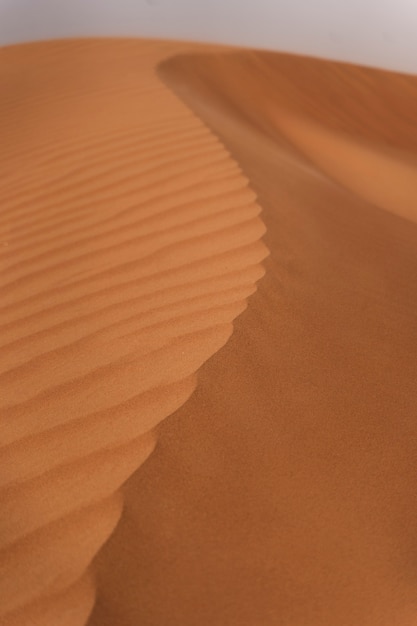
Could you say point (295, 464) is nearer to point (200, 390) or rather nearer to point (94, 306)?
point (200, 390)

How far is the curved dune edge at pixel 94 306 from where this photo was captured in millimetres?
1602

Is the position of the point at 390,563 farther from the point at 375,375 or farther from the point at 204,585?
the point at 375,375

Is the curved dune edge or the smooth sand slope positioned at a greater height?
the curved dune edge

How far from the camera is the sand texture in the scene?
4.99 ft

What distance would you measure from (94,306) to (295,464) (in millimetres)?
923

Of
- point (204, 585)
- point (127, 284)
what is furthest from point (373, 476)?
point (127, 284)

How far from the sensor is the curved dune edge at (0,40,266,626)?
1602 millimetres

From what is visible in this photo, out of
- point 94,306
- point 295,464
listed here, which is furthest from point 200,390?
point 94,306

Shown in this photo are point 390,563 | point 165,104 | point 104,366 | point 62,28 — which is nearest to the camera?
point 390,563

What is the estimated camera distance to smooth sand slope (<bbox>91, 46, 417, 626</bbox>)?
1.50m

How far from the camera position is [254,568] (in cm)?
155

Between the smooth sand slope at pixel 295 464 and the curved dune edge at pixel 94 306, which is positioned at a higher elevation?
the curved dune edge at pixel 94 306

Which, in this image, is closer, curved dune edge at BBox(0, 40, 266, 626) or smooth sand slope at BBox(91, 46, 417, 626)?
smooth sand slope at BBox(91, 46, 417, 626)

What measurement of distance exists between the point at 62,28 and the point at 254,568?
7.14 metres
